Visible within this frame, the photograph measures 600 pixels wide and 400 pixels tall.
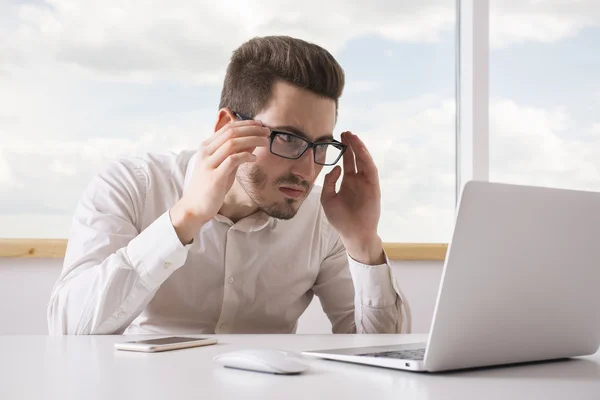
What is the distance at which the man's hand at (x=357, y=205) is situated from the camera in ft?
5.55

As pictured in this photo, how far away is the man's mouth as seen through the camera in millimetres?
1680

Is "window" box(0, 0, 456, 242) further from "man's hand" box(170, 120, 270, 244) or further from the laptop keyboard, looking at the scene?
the laptop keyboard

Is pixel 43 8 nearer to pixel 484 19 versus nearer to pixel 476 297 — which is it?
pixel 484 19

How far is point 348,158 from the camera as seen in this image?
1819 mm

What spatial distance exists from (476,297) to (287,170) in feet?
3.10

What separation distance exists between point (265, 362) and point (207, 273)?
0.96 metres

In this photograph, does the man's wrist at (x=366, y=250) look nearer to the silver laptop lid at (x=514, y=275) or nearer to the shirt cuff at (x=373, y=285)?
the shirt cuff at (x=373, y=285)

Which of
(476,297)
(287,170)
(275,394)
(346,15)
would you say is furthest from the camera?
(346,15)

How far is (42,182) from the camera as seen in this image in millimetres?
2584

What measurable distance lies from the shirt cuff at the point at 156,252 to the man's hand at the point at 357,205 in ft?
1.64

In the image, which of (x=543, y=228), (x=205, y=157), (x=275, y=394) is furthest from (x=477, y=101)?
(x=275, y=394)

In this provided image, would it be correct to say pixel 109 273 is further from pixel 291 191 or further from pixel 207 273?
pixel 291 191

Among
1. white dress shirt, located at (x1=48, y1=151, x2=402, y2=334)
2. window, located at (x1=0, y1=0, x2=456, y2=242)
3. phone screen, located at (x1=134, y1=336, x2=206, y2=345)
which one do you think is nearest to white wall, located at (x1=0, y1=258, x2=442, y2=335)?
window, located at (x1=0, y1=0, x2=456, y2=242)

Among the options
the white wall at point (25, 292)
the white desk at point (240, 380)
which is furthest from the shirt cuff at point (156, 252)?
the white wall at point (25, 292)
